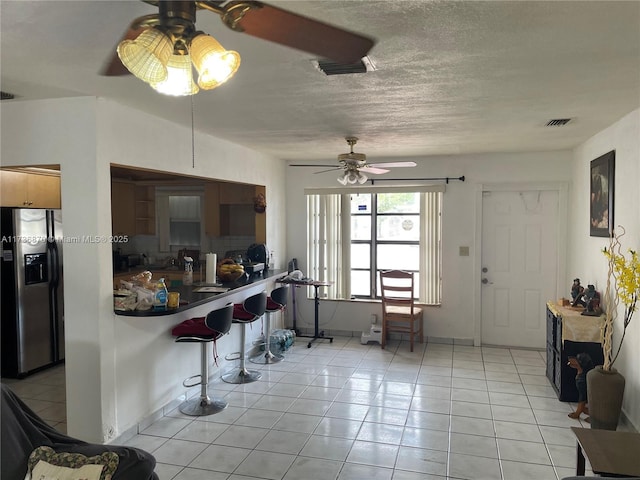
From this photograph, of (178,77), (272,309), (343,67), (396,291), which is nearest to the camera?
(178,77)

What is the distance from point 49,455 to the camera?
6.70ft

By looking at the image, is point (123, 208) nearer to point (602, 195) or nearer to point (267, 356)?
point (267, 356)

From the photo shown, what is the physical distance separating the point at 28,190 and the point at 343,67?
12.1ft

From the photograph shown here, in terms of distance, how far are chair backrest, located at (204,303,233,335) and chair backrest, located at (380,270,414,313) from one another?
95.8 inches

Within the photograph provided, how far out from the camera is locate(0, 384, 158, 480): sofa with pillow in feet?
6.53

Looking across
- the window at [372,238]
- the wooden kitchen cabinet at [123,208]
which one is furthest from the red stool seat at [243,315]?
the wooden kitchen cabinet at [123,208]

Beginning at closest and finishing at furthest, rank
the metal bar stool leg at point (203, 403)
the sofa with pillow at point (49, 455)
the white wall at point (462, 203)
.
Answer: the sofa with pillow at point (49, 455)
the metal bar stool leg at point (203, 403)
the white wall at point (462, 203)

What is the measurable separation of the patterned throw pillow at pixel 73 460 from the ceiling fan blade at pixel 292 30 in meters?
1.88

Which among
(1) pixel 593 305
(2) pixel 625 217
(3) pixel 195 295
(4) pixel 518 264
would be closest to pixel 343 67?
(3) pixel 195 295

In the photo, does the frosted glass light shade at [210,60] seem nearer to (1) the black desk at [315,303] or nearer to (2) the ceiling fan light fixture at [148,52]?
(2) the ceiling fan light fixture at [148,52]

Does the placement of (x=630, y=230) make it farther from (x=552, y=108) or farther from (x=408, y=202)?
(x=408, y=202)

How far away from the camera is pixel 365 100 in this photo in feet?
10.1

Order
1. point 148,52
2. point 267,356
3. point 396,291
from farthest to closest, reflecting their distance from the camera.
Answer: point 396,291 → point 267,356 → point 148,52

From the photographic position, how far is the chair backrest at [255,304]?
4480 millimetres
